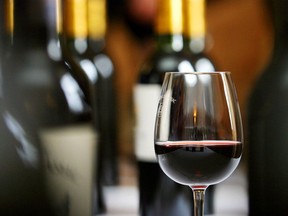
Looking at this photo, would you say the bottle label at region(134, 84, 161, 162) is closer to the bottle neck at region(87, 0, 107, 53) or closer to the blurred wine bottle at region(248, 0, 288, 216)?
the blurred wine bottle at region(248, 0, 288, 216)

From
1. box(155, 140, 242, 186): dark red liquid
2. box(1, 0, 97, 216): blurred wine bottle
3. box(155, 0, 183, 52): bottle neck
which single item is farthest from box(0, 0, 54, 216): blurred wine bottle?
box(155, 0, 183, 52): bottle neck

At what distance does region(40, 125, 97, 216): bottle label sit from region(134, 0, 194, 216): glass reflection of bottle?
0.15 m

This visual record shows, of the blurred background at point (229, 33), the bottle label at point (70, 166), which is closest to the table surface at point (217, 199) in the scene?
the bottle label at point (70, 166)

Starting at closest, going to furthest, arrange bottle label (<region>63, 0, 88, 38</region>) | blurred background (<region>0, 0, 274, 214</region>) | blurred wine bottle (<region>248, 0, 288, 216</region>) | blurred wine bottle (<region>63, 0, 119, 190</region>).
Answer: blurred wine bottle (<region>248, 0, 288, 216</region>) < bottle label (<region>63, 0, 88, 38</region>) < blurred wine bottle (<region>63, 0, 119, 190</region>) < blurred background (<region>0, 0, 274, 214</region>)

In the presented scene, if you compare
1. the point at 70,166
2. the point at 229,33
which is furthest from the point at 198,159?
the point at 229,33

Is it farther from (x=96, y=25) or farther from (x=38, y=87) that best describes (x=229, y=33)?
(x=38, y=87)

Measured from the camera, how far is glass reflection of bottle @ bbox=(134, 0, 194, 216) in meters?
1.10

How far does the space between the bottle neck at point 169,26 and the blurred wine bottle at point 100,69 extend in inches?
6.6

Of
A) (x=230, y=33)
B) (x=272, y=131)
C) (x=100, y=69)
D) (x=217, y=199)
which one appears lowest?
(x=217, y=199)

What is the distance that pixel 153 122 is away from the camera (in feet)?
3.60

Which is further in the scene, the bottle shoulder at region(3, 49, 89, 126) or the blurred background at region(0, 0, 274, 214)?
the blurred background at region(0, 0, 274, 214)

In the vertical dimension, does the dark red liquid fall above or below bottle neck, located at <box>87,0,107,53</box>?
below

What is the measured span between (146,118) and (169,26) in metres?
0.15

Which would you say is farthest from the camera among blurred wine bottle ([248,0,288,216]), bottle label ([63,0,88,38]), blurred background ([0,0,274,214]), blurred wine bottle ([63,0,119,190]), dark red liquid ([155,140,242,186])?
blurred background ([0,0,274,214])
